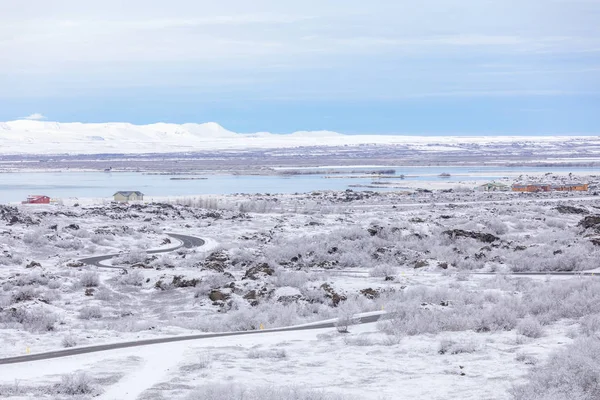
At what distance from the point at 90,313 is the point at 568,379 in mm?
14413

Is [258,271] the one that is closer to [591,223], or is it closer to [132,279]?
[132,279]

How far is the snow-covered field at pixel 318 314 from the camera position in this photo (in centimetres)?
1267

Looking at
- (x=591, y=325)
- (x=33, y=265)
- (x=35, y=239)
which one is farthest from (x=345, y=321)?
(x=35, y=239)

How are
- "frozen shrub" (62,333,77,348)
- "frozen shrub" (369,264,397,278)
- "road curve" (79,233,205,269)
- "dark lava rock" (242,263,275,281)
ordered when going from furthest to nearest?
"road curve" (79,233,205,269)
"frozen shrub" (369,264,397,278)
"dark lava rock" (242,263,275,281)
"frozen shrub" (62,333,77,348)

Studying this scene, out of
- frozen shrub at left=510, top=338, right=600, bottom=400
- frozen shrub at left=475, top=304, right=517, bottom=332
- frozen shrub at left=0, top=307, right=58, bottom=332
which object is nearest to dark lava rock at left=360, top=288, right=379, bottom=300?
frozen shrub at left=475, top=304, right=517, bottom=332

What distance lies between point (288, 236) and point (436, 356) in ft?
103

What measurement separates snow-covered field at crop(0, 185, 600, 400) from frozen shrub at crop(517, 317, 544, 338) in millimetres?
30

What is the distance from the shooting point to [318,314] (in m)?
21.0

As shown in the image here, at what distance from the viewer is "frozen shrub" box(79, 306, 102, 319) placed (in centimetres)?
2148

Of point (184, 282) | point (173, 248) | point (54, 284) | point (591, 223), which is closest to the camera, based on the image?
point (54, 284)

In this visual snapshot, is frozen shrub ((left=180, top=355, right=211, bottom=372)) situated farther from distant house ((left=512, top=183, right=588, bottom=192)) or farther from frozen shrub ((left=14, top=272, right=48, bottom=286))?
distant house ((left=512, top=183, right=588, bottom=192))

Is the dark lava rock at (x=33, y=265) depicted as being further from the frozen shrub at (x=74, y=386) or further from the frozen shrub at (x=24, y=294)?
the frozen shrub at (x=74, y=386)

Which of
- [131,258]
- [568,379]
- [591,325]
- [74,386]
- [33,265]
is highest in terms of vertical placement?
[568,379]

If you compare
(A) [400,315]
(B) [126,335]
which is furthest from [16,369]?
(A) [400,315]
